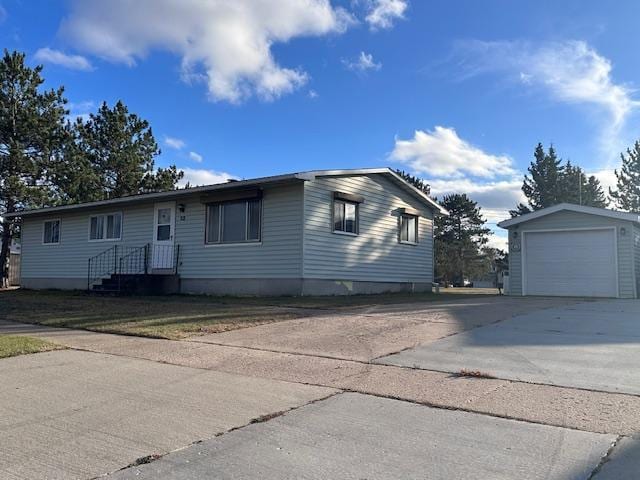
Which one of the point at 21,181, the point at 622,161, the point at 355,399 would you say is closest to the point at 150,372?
the point at 355,399

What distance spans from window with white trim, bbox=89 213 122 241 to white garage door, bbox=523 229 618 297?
1550 centimetres

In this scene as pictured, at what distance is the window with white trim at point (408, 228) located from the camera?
2108 cm

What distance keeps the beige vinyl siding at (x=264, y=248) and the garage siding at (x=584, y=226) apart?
29.5 feet

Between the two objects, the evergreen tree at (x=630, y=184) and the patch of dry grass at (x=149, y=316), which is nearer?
the patch of dry grass at (x=149, y=316)

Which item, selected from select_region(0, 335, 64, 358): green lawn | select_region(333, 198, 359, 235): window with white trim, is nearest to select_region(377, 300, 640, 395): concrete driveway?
select_region(0, 335, 64, 358): green lawn

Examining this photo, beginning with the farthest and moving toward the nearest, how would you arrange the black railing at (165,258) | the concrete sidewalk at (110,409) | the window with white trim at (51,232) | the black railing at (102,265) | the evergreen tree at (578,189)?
1. the evergreen tree at (578,189)
2. the window with white trim at (51,232)
3. the black railing at (102,265)
4. the black railing at (165,258)
5. the concrete sidewalk at (110,409)

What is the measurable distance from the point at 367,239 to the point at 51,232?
48.4 feet

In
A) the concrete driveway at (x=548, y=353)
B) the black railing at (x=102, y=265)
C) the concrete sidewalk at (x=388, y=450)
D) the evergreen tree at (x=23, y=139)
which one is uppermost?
the evergreen tree at (x=23, y=139)

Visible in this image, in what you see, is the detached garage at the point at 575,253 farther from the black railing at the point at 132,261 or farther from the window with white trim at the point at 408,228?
the black railing at the point at 132,261

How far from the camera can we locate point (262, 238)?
17.3 m

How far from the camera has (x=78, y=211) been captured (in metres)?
23.2

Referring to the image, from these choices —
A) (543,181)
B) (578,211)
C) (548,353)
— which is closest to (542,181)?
(543,181)

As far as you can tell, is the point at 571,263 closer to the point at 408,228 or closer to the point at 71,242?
the point at 408,228

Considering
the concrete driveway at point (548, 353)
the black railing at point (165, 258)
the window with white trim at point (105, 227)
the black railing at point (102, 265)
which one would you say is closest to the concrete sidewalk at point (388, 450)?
the concrete driveway at point (548, 353)
